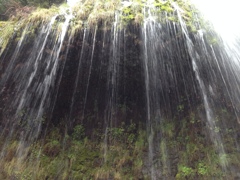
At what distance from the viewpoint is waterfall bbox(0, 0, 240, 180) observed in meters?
6.19

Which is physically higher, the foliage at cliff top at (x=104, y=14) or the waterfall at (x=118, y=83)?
the foliage at cliff top at (x=104, y=14)

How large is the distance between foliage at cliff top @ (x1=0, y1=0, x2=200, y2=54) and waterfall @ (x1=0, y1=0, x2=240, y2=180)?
0.03 metres

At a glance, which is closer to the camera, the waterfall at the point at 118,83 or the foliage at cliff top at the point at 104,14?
the waterfall at the point at 118,83

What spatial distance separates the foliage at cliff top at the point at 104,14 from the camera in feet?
21.7

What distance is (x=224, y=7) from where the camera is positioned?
7.82 metres

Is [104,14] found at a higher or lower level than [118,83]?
higher

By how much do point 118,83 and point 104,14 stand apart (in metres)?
2.27

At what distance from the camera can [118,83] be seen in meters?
6.93

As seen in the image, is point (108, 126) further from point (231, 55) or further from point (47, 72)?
point (231, 55)

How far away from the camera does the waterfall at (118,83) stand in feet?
20.3

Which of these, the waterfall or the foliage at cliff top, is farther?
the foliage at cliff top

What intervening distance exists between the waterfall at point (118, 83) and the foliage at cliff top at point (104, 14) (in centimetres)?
3

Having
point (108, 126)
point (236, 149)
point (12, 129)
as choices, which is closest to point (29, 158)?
point (12, 129)

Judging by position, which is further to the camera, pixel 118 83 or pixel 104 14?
pixel 118 83
